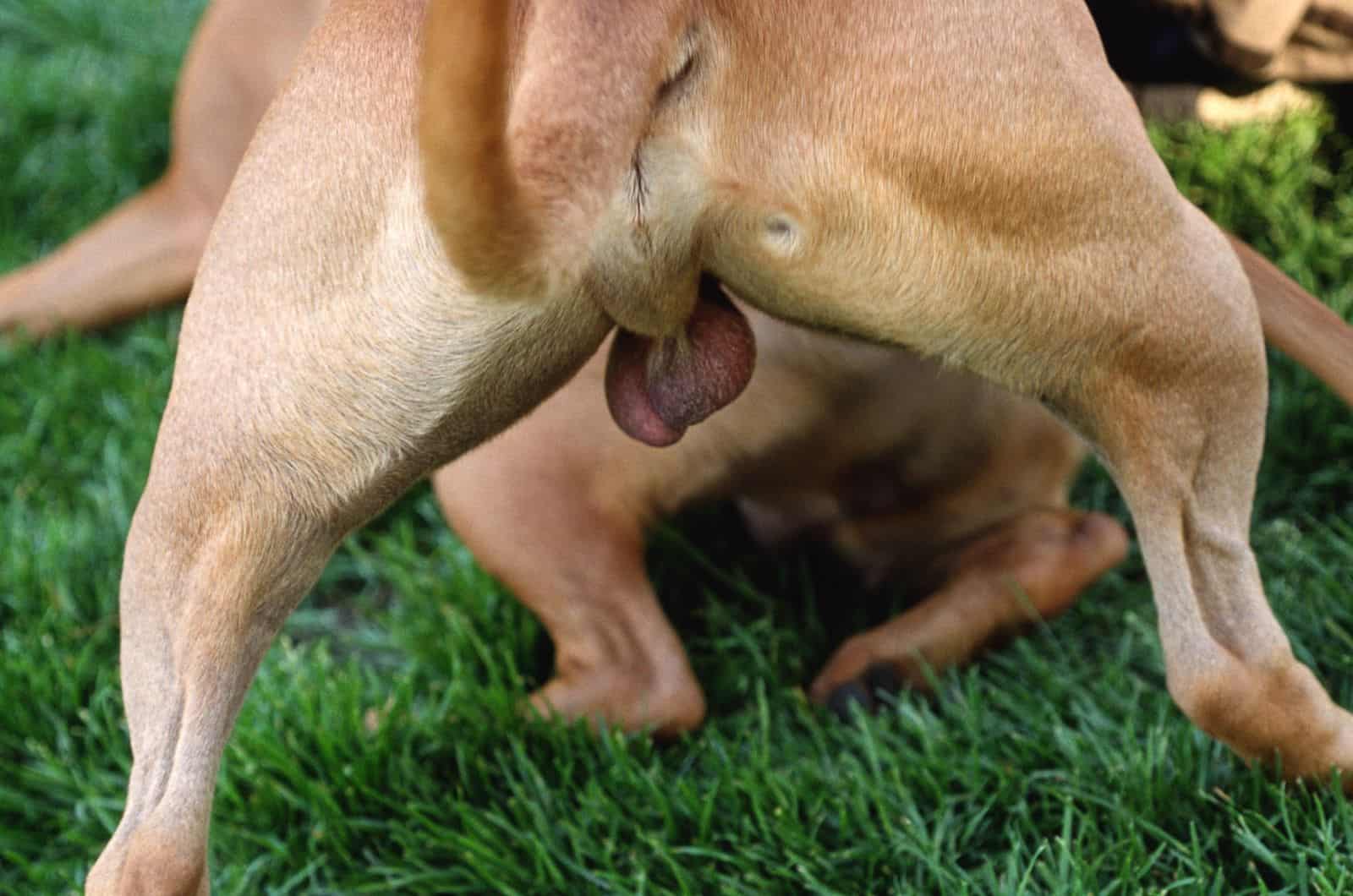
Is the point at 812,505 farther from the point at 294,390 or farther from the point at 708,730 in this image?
the point at 294,390

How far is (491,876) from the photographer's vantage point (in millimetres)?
A: 2062

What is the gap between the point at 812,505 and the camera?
8.99ft

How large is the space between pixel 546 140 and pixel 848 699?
1.16 metres

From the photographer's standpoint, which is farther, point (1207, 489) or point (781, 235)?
point (1207, 489)

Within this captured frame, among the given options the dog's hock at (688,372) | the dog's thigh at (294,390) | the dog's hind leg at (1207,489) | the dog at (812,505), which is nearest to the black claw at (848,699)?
the dog at (812,505)

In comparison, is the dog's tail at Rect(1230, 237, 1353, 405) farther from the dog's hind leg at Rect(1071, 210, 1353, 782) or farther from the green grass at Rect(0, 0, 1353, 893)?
the green grass at Rect(0, 0, 1353, 893)

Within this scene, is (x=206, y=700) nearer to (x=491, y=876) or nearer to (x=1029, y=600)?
(x=491, y=876)

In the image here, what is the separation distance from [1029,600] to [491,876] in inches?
34.9

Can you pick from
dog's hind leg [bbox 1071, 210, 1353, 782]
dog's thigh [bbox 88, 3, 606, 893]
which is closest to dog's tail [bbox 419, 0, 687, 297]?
dog's thigh [bbox 88, 3, 606, 893]

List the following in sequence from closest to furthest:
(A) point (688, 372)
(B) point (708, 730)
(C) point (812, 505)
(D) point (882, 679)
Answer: (A) point (688, 372) → (B) point (708, 730) → (D) point (882, 679) → (C) point (812, 505)

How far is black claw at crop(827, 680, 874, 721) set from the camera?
2.38 metres

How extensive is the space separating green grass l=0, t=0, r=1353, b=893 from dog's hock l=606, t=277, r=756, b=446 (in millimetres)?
534

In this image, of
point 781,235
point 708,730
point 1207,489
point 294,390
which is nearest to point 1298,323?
point 1207,489

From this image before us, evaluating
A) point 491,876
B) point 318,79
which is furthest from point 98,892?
point 318,79
